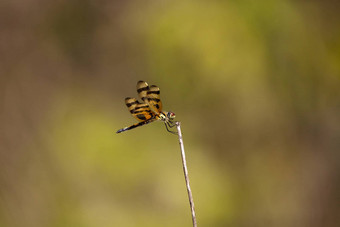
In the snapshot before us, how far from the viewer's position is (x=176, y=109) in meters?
3.04

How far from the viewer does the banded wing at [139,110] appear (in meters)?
1.52

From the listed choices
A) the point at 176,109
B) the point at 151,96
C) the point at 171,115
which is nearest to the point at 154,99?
the point at 151,96

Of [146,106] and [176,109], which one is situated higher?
[176,109]

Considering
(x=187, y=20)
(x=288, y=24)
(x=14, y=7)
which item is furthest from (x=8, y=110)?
(x=288, y=24)

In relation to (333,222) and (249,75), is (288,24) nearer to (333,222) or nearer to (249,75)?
(249,75)

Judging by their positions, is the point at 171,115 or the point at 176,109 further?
the point at 176,109

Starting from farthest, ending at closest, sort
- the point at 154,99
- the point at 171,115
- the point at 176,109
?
the point at 176,109 < the point at 154,99 < the point at 171,115

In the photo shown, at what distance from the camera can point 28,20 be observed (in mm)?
3246

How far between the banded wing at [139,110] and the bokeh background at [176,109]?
4.32ft

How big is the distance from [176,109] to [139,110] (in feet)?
4.93

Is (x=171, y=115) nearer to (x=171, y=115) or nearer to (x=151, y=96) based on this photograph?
(x=171, y=115)

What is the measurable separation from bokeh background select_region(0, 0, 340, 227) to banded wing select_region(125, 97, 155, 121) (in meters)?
1.32

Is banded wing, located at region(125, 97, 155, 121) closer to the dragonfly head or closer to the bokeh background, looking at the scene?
the dragonfly head

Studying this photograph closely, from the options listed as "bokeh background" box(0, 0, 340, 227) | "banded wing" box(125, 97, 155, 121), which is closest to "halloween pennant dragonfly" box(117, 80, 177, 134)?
"banded wing" box(125, 97, 155, 121)
